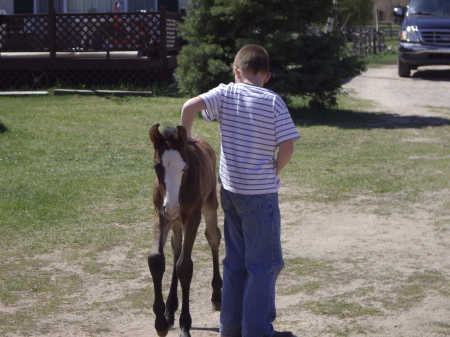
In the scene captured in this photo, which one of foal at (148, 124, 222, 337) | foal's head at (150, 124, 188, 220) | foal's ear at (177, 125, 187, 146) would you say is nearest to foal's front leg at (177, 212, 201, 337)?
foal at (148, 124, 222, 337)

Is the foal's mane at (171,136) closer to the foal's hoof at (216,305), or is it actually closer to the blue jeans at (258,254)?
the blue jeans at (258,254)

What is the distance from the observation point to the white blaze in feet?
Answer: 14.2

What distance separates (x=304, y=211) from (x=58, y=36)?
41.6 feet

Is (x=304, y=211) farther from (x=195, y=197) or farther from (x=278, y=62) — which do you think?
(x=278, y=62)

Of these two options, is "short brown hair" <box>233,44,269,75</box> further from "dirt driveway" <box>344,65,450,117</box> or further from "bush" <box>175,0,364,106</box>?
"dirt driveway" <box>344,65,450,117</box>

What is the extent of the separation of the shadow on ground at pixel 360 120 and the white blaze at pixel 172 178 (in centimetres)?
959

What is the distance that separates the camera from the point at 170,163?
4.41 metres

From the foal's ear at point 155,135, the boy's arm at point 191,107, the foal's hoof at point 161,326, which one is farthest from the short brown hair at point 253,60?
the foal's hoof at point 161,326

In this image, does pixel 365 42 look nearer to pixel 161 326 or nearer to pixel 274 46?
pixel 274 46

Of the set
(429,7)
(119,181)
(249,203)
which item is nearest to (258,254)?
(249,203)

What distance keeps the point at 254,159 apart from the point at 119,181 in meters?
5.28

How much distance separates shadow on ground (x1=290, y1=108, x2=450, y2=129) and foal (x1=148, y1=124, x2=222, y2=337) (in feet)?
28.0

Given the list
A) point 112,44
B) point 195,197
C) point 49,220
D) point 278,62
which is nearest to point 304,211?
point 49,220

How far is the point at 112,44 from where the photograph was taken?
18922 mm
